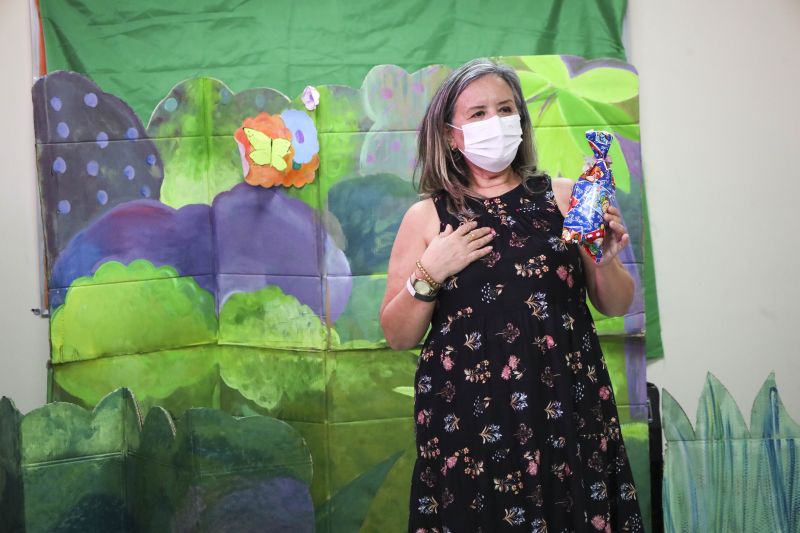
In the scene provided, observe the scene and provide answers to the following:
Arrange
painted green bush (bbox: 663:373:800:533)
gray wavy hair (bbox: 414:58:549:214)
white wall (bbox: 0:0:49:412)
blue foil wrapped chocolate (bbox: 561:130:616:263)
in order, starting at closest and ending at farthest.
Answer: blue foil wrapped chocolate (bbox: 561:130:616:263), gray wavy hair (bbox: 414:58:549:214), painted green bush (bbox: 663:373:800:533), white wall (bbox: 0:0:49:412)

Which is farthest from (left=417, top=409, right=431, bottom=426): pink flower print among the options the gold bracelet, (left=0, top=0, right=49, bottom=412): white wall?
(left=0, top=0, right=49, bottom=412): white wall

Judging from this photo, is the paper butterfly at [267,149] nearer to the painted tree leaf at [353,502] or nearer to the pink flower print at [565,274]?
the painted tree leaf at [353,502]

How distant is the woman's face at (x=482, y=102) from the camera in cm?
196

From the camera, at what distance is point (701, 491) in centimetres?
278

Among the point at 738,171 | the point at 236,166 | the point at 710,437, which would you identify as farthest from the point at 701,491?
the point at 236,166

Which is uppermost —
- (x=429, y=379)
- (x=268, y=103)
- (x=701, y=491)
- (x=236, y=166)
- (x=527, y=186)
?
(x=268, y=103)

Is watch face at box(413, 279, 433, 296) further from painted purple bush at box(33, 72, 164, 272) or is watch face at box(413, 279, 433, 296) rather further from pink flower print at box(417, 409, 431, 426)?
painted purple bush at box(33, 72, 164, 272)

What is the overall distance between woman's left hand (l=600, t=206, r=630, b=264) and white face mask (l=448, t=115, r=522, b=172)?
265mm

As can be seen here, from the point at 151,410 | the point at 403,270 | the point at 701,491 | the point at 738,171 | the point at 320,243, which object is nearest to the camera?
the point at 403,270

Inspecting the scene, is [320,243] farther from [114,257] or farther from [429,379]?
[429,379]

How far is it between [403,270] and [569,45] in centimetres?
164

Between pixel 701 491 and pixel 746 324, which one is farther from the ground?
pixel 746 324

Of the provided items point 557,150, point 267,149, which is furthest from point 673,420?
point 267,149

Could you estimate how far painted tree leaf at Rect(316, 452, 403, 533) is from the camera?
3189 mm
